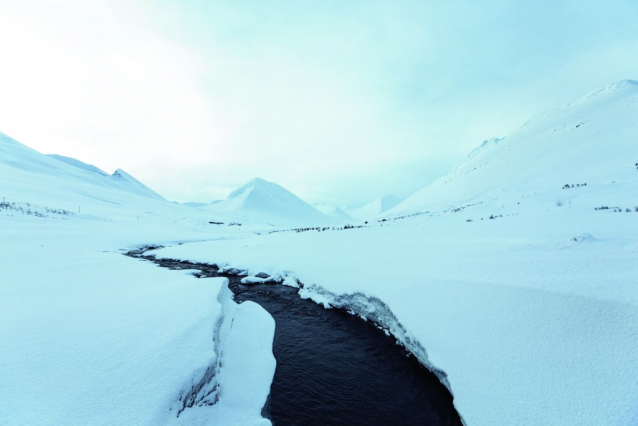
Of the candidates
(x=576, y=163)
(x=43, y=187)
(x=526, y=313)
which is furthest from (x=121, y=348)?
(x=43, y=187)

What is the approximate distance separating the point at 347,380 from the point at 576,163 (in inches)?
1553

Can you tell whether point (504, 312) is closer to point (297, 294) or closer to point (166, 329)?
point (166, 329)

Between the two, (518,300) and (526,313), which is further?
(518,300)

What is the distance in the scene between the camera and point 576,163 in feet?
99.9

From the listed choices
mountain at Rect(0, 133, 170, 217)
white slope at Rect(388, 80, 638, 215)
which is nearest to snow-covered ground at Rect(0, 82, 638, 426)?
white slope at Rect(388, 80, 638, 215)

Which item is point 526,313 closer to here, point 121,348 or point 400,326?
point 400,326

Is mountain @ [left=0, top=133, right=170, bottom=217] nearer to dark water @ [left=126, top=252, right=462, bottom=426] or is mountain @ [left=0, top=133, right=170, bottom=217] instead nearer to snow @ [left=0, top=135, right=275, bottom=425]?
snow @ [left=0, top=135, right=275, bottom=425]

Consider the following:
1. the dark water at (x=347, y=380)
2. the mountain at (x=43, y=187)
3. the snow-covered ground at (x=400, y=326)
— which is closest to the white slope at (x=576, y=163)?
the snow-covered ground at (x=400, y=326)

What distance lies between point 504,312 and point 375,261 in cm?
728

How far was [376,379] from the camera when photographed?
778 centimetres

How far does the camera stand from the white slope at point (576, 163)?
21031 millimetres

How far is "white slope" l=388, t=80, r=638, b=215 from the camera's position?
2103 cm

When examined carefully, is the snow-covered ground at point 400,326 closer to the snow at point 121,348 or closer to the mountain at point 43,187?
the snow at point 121,348

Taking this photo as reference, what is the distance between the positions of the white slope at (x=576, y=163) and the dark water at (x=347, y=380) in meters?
16.6
